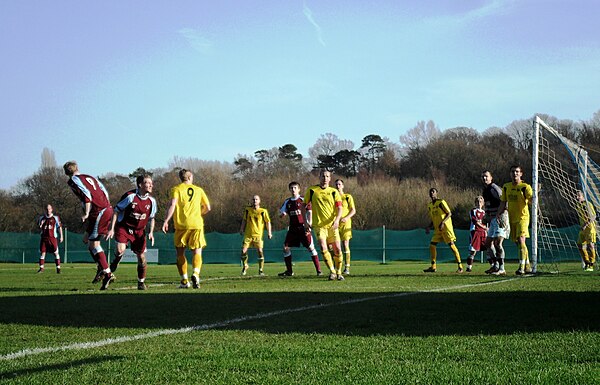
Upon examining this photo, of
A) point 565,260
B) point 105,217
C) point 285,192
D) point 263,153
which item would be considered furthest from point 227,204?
point 105,217

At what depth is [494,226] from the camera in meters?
15.9

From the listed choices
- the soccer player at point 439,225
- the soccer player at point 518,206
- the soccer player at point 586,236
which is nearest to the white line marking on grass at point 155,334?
the soccer player at point 518,206

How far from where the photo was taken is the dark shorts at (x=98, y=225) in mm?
13141

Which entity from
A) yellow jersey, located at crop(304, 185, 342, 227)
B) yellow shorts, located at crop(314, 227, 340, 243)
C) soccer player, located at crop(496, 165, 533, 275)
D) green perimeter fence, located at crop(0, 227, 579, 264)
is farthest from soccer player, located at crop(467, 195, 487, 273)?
green perimeter fence, located at crop(0, 227, 579, 264)

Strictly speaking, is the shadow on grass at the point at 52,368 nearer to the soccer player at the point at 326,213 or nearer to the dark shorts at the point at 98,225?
the dark shorts at the point at 98,225

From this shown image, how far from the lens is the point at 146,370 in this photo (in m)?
4.15

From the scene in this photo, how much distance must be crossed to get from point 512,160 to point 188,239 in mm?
54625

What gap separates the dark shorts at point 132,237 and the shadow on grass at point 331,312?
209cm

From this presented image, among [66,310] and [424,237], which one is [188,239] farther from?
[424,237]

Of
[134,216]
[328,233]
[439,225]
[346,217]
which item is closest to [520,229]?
[439,225]

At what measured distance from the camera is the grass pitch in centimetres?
395

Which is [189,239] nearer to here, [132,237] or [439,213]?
[132,237]

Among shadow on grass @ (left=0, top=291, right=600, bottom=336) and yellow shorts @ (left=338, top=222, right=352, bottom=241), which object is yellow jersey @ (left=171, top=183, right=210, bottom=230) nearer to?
shadow on grass @ (left=0, top=291, right=600, bottom=336)

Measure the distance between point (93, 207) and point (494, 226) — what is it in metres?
8.92
